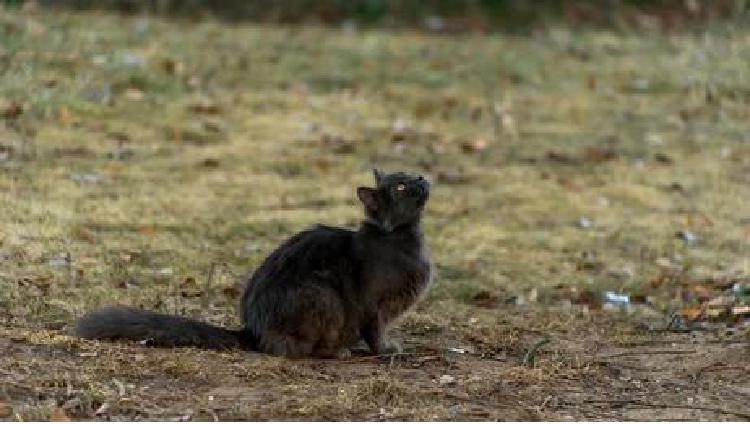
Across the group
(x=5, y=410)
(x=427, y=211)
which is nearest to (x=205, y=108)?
(x=427, y=211)

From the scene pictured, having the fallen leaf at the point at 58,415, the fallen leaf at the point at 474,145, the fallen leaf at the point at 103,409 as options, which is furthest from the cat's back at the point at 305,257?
the fallen leaf at the point at 474,145

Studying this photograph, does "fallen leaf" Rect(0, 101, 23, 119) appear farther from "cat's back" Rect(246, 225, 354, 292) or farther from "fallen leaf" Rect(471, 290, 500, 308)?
"cat's back" Rect(246, 225, 354, 292)

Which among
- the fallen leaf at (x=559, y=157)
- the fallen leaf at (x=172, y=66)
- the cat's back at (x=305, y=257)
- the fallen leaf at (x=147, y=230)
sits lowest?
the fallen leaf at (x=147, y=230)

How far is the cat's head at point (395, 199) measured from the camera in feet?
18.5

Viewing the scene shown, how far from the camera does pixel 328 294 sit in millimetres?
5430

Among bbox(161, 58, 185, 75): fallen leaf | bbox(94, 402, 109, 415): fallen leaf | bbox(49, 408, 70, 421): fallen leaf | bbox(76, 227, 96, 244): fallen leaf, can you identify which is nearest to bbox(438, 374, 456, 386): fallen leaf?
bbox(94, 402, 109, 415): fallen leaf

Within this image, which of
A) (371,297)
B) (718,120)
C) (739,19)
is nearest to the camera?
(371,297)

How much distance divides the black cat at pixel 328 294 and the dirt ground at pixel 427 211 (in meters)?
0.12

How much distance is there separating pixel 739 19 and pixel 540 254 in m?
5.63

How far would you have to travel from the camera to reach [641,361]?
5816 mm

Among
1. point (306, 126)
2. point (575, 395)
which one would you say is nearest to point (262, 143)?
point (306, 126)

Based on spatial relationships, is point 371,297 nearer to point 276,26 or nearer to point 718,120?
point 718,120

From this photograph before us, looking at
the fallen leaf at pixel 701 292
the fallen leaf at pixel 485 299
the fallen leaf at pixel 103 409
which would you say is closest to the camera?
the fallen leaf at pixel 103 409

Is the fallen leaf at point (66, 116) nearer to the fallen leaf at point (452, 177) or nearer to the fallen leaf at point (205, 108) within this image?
the fallen leaf at point (205, 108)
